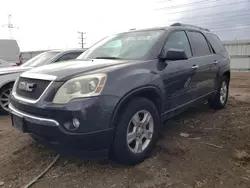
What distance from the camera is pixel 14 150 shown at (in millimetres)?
3398

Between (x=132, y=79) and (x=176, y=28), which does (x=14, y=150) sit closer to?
(x=132, y=79)

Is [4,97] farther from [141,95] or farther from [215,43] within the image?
[215,43]

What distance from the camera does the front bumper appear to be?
2.40 metres

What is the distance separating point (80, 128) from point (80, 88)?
1.34ft

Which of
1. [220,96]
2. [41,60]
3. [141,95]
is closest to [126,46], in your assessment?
[141,95]

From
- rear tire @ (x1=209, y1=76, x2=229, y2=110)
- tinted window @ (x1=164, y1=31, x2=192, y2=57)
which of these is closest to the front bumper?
tinted window @ (x1=164, y1=31, x2=192, y2=57)

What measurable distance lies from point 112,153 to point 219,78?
337 cm

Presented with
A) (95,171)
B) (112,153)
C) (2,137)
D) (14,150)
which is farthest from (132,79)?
(2,137)

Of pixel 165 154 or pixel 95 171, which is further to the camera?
pixel 165 154

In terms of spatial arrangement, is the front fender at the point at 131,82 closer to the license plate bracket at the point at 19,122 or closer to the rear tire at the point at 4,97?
the license plate bracket at the point at 19,122

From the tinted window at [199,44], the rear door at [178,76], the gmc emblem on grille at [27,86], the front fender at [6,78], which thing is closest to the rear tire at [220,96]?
the tinted window at [199,44]

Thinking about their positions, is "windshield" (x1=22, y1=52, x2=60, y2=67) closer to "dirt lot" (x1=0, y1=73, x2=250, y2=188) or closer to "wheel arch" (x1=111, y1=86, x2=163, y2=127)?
"dirt lot" (x1=0, y1=73, x2=250, y2=188)

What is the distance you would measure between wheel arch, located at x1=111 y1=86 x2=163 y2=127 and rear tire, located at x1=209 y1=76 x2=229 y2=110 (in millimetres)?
2494

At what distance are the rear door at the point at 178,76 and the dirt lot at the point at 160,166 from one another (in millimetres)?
628
